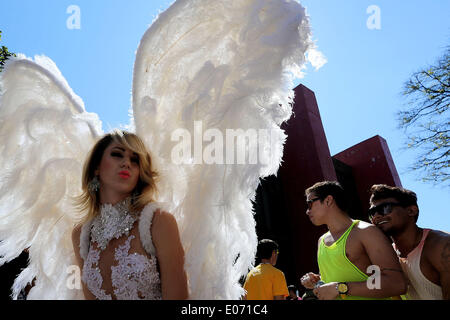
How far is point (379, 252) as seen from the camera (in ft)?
5.72

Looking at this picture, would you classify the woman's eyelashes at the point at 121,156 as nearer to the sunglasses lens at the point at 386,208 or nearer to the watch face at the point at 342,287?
the watch face at the point at 342,287

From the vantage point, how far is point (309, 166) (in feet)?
27.0

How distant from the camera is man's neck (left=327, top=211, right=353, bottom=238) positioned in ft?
6.89

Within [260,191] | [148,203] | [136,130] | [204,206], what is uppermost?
[260,191]

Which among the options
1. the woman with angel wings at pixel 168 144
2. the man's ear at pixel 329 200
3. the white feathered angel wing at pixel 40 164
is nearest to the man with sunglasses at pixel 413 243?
the man's ear at pixel 329 200

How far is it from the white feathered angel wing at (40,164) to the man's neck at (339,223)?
1.68 metres

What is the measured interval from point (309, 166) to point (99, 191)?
23.5 ft

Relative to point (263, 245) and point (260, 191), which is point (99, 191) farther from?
point (260, 191)

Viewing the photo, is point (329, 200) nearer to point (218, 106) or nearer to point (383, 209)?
point (383, 209)

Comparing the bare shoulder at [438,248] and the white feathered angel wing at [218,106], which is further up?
the white feathered angel wing at [218,106]

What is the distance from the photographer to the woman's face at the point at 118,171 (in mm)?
1589

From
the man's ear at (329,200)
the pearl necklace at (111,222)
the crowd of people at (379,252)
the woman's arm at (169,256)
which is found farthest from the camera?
the man's ear at (329,200)

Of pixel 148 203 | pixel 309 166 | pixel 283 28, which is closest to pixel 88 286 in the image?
pixel 148 203

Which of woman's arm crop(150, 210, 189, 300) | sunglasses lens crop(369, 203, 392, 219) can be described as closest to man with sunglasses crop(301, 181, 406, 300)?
sunglasses lens crop(369, 203, 392, 219)
